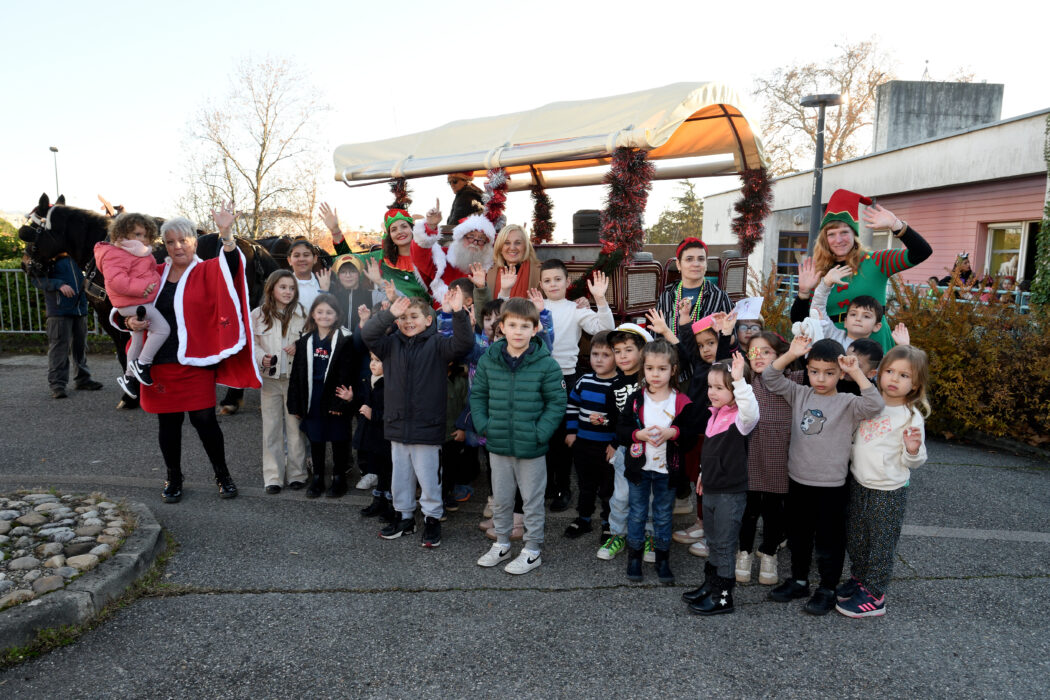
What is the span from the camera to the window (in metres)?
12.1

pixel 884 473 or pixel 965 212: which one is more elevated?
pixel 965 212

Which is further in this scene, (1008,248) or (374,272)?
(1008,248)

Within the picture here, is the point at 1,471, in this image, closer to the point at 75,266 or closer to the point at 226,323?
the point at 226,323

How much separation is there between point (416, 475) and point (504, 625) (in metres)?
1.31

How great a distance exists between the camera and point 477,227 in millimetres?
5617

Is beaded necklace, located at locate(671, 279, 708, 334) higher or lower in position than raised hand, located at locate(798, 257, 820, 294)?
lower

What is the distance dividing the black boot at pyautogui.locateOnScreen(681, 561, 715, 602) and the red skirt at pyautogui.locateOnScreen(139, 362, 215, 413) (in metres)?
3.38

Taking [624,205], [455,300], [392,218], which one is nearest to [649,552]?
[455,300]

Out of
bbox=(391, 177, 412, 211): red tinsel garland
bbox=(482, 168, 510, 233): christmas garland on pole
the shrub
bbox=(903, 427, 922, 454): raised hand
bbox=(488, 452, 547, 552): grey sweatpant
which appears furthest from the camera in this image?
bbox=(391, 177, 412, 211): red tinsel garland

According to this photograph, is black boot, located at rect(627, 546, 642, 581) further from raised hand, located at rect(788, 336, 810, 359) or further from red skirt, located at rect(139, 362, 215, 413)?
red skirt, located at rect(139, 362, 215, 413)

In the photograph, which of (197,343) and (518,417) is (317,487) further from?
(518,417)

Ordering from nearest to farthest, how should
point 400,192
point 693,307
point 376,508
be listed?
point 693,307 → point 376,508 → point 400,192

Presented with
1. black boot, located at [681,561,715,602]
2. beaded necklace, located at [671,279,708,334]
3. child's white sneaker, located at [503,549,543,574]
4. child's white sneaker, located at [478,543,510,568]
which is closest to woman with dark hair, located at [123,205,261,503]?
child's white sneaker, located at [478,543,510,568]

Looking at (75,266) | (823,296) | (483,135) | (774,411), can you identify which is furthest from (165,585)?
(75,266)
